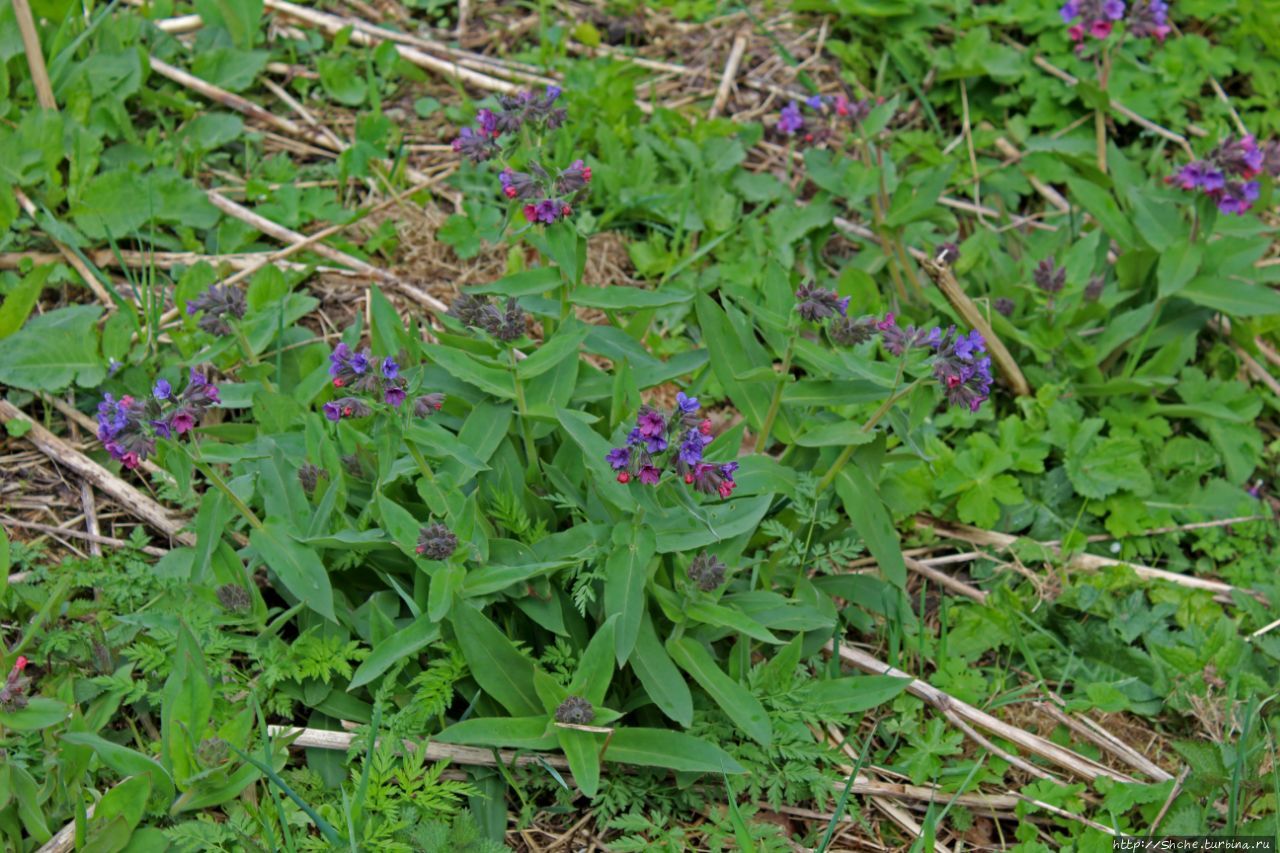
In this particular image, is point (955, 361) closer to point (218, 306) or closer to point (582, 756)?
point (582, 756)

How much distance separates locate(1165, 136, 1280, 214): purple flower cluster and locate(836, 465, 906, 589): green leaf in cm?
177

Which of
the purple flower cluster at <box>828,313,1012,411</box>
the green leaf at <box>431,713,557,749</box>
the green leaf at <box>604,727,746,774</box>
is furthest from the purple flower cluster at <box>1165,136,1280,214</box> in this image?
the green leaf at <box>431,713,557,749</box>

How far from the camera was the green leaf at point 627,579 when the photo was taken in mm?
2811

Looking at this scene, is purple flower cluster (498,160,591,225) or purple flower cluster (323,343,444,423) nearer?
purple flower cluster (323,343,444,423)

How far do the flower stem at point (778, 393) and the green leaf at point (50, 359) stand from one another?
2095 mm

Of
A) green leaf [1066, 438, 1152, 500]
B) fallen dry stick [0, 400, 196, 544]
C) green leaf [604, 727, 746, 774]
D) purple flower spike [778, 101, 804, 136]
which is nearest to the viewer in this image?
green leaf [604, 727, 746, 774]

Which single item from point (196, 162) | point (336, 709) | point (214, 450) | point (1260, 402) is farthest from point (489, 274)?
point (1260, 402)

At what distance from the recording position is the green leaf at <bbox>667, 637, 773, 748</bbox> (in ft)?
9.51

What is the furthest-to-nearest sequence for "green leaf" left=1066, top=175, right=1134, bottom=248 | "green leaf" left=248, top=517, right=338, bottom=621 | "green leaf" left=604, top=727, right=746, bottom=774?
"green leaf" left=1066, top=175, right=1134, bottom=248, "green leaf" left=248, top=517, right=338, bottom=621, "green leaf" left=604, top=727, right=746, bottom=774

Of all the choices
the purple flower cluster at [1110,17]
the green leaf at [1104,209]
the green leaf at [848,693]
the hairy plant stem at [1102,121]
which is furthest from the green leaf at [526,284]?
the hairy plant stem at [1102,121]

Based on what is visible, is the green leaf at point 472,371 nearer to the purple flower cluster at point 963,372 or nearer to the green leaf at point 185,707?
the green leaf at point 185,707

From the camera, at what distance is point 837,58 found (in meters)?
5.38

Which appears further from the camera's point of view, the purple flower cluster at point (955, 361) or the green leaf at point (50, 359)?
the green leaf at point (50, 359)

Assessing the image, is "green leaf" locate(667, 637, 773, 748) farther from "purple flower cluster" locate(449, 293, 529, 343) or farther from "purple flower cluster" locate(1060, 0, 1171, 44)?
"purple flower cluster" locate(1060, 0, 1171, 44)
